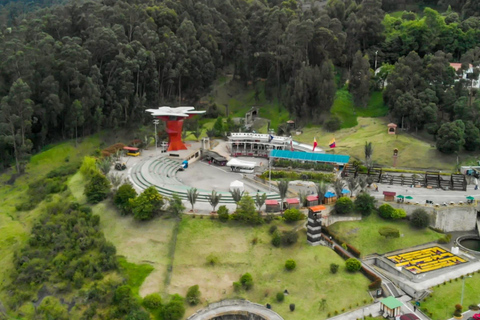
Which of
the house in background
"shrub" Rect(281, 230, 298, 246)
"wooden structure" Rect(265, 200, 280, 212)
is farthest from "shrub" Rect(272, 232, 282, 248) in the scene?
the house in background

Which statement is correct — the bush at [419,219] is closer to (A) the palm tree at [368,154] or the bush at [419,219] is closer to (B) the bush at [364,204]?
(B) the bush at [364,204]

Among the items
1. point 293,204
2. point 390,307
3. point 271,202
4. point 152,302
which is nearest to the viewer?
point 390,307

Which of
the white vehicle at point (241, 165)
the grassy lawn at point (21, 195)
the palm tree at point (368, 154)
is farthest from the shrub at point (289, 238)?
the grassy lawn at point (21, 195)

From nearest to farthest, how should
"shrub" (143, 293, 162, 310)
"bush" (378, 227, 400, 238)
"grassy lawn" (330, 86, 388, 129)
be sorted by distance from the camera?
"shrub" (143, 293, 162, 310) < "bush" (378, 227, 400, 238) < "grassy lawn" (330, 86, 388, 129)

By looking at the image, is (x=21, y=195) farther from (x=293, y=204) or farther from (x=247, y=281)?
(x=247, y=281)

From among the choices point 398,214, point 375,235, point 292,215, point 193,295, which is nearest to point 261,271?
point 193,295

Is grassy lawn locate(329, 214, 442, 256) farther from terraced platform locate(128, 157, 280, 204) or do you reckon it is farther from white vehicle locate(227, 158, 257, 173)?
white vehicle locate(227, 158, 257, 173)
